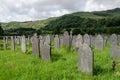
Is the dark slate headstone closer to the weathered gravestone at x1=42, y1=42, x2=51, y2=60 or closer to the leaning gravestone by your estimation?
the weathered gravestone at x1=42, y1=42, x2=51, y2=60

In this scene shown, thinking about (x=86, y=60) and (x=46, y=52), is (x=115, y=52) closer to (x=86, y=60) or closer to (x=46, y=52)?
(x=46, y=52)

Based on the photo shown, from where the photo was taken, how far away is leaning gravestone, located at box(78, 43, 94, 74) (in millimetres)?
11031

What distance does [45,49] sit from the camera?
15180 mm

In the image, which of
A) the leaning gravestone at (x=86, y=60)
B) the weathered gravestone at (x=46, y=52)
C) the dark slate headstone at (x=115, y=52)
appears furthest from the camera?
the dark slate headstone at (x=115, y=52)

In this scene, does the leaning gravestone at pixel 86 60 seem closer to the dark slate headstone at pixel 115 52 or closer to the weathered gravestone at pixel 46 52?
the weathered gravestone at pixel 46 52

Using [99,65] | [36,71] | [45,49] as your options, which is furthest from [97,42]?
[36,71]

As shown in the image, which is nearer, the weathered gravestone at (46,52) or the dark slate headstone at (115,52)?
the weathered gravestone at (46,52)

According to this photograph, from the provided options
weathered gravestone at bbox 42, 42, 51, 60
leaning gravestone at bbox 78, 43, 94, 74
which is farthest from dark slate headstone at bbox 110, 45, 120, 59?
leaning gravestone at bbox 78, 43, 94, 74

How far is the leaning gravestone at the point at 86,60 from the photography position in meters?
11.0

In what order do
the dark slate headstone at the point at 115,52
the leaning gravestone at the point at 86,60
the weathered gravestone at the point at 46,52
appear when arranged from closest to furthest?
1. the leaning gravestone at the point at 86,60
2. the weathered gravestone at the point at 46,52
3. the dark slate headstone at the point at 115,52

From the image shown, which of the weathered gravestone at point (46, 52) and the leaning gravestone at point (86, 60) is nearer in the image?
the leaning gravestone at point (86, 60)

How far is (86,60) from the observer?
11320 millimetres

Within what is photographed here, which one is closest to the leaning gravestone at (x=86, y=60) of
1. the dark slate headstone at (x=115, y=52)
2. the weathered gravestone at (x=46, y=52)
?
the weathered gravestone at (x=46, y=52)

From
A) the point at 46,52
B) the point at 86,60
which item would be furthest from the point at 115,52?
the point at 86,60
